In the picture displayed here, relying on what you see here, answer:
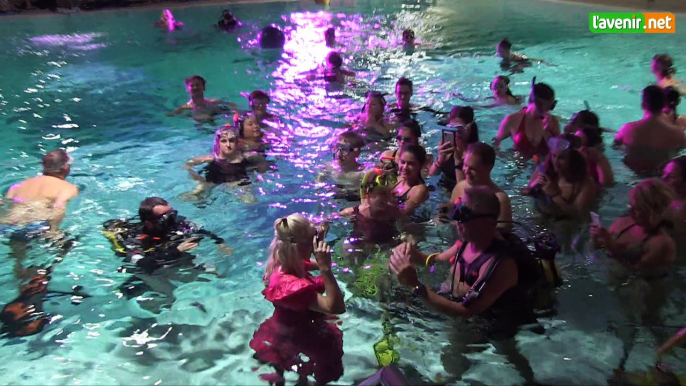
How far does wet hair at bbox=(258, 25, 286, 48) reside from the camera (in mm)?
15352

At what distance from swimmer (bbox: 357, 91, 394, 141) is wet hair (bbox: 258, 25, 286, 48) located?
8.13m

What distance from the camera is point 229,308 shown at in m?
4.67

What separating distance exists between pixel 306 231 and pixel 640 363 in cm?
259

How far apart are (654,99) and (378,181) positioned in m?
4.15

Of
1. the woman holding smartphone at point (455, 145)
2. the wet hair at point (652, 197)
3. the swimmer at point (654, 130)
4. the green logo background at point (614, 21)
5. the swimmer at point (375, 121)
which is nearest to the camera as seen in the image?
the wet hair at point (652, 197)

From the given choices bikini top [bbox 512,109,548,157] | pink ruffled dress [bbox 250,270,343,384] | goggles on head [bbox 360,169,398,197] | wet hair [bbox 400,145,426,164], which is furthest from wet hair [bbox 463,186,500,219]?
bikini top [bbox 512,109,548,157]

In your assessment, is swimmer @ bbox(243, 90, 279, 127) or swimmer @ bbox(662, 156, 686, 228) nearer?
swimmer @ bbox(662, 156, 686, 228)

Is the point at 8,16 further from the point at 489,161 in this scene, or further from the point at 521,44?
the point at 489,161

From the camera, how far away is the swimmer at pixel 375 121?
8.04m

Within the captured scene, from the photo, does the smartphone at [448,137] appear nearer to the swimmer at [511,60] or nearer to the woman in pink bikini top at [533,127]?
the woman in pink bikini top at [533,127]

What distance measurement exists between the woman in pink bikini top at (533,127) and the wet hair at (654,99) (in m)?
1.10

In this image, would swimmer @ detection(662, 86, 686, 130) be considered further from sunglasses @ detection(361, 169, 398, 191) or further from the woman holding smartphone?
sunglasses @ detection(361, 169, 398, 191)

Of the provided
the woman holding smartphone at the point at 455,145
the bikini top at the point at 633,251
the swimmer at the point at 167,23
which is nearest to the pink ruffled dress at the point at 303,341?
the bikini top at the point at 633,251

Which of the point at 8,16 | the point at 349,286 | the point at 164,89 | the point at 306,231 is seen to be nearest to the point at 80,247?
the point at 349,286
